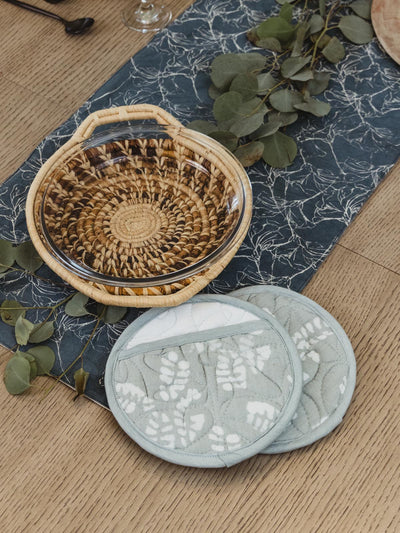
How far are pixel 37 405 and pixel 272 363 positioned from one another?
0.28 metres

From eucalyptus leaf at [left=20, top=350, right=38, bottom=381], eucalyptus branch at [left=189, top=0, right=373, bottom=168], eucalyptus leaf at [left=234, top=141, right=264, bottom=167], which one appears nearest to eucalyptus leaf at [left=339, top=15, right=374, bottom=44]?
eucalyptus branch at [left=189, top=0, right=373, bottom=168]

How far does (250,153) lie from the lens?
3.03 ft

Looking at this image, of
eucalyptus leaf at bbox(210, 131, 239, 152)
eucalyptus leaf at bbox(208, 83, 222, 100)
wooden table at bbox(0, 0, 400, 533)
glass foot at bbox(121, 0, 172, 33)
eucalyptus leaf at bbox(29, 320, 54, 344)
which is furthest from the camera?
glass foot at bbox(121, 0, 172, 33)

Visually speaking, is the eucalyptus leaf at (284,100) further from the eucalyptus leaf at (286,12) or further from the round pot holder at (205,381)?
the round pot holder at (205,381)

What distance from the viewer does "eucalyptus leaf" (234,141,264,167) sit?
0.92 m

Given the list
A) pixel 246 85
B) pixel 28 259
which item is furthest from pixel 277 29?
pixel 28 259

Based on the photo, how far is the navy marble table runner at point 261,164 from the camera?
0.82 meters

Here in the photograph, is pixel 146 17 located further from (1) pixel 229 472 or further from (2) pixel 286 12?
(1) pixel 229 472

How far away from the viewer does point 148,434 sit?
2.19ft

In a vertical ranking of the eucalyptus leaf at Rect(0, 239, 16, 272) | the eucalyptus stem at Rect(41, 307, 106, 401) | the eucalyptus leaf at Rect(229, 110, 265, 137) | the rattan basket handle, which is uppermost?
the rattan basket handle

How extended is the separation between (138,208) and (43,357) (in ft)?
0.76

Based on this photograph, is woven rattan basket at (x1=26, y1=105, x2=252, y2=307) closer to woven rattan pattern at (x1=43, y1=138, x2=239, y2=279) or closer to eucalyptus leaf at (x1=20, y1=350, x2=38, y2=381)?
woven rattan pattern at (x1=43, y1=138, x2=239, y2=279)

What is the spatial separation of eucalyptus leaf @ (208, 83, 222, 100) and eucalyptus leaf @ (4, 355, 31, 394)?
20.9 inches

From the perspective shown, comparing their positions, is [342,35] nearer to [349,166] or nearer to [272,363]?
[349,166]
